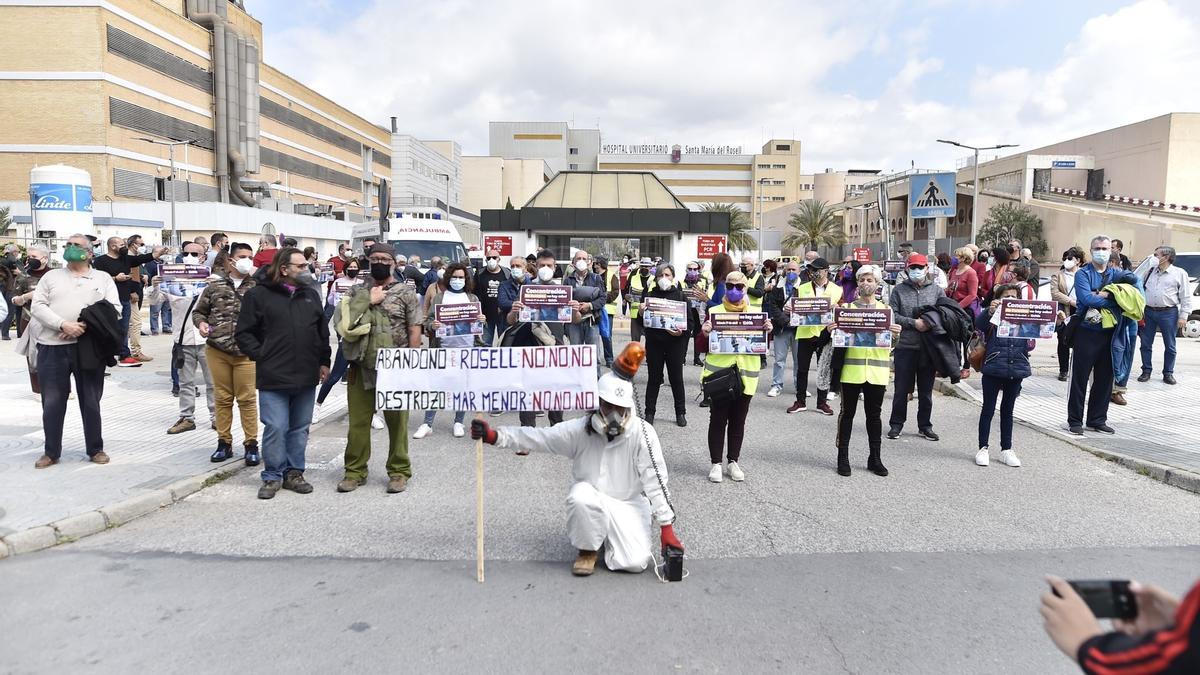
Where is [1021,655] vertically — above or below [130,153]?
below

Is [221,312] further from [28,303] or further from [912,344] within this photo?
[912,344]

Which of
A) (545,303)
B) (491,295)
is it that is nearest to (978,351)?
(545,303)

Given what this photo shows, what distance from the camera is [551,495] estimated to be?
6.72 meters

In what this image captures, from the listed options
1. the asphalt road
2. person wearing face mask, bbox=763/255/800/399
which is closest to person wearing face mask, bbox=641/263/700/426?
person wearing face mask, bbox=763/255/800/399

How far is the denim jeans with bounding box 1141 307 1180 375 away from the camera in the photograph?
12312 millimetres

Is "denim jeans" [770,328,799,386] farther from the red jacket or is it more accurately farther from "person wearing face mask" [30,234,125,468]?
the red jacket

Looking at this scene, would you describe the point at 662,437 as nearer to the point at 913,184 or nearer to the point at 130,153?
the point at 913,184

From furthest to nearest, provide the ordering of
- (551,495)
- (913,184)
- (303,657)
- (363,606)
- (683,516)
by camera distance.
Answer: (913,184), (551,495), (683,516), (363,606), (303,657)

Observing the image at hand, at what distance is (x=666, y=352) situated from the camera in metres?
9.74

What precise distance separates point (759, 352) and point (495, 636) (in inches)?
173

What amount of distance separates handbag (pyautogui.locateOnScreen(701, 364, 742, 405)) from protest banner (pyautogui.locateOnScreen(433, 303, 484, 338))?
293cm

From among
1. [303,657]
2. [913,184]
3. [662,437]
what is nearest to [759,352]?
[662,437]

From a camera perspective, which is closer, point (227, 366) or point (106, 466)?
point (106, 466)

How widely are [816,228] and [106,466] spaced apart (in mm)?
71998
